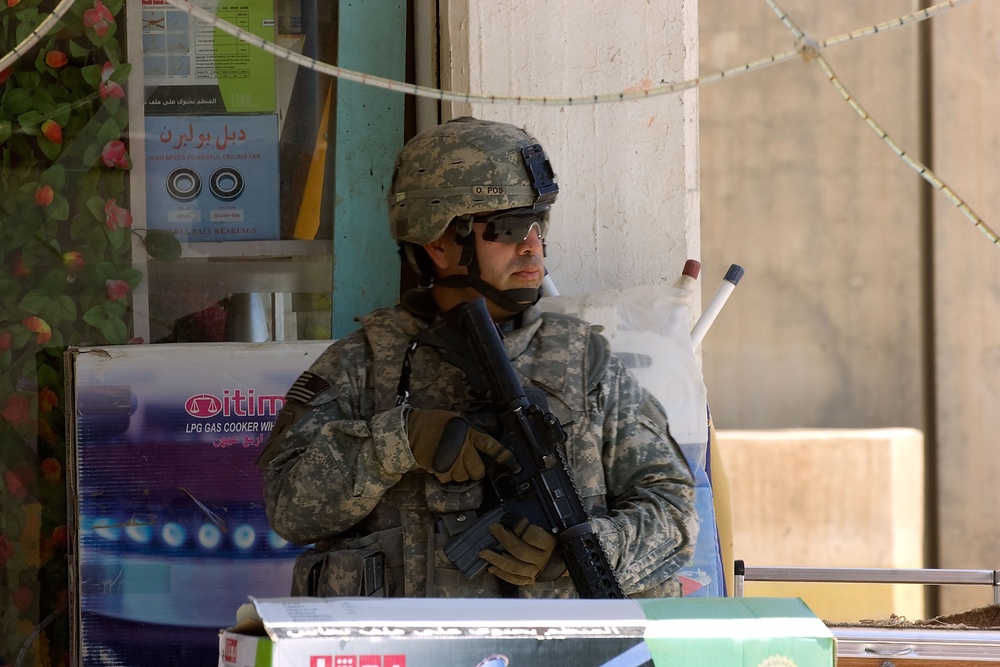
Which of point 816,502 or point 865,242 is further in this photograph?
point 865,242

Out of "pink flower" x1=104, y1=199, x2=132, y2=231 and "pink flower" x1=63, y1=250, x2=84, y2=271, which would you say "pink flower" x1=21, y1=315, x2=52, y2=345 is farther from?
"pink flower" x1=104, y1=199, x2=132, y2=231

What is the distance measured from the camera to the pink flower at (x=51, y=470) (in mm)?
3623

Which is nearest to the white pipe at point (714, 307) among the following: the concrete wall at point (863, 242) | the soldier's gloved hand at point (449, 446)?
the soldier's gloved hand at point (449, 446)

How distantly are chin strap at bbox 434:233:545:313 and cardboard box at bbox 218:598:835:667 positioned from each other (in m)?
1.26

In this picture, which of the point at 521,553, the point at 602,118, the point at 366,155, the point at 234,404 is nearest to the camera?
the point at 521,553

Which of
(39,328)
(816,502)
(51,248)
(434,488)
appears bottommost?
(816,502)

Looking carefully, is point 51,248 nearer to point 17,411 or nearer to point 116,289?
point 116,289

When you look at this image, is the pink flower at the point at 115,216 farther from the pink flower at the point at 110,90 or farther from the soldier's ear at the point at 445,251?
the soldier's ear at the point at 445,251

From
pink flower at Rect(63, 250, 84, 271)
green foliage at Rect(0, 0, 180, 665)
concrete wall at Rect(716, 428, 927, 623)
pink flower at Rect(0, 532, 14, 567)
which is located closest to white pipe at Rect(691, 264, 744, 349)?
green foliage at Rect(0, 0, 180, 665)

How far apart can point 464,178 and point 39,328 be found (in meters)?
1.83

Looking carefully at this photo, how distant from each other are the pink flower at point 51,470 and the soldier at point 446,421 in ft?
5.00

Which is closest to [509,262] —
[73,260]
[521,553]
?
[521,553]

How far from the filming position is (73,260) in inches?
145

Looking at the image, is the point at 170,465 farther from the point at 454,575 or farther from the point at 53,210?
the point at 454,575
